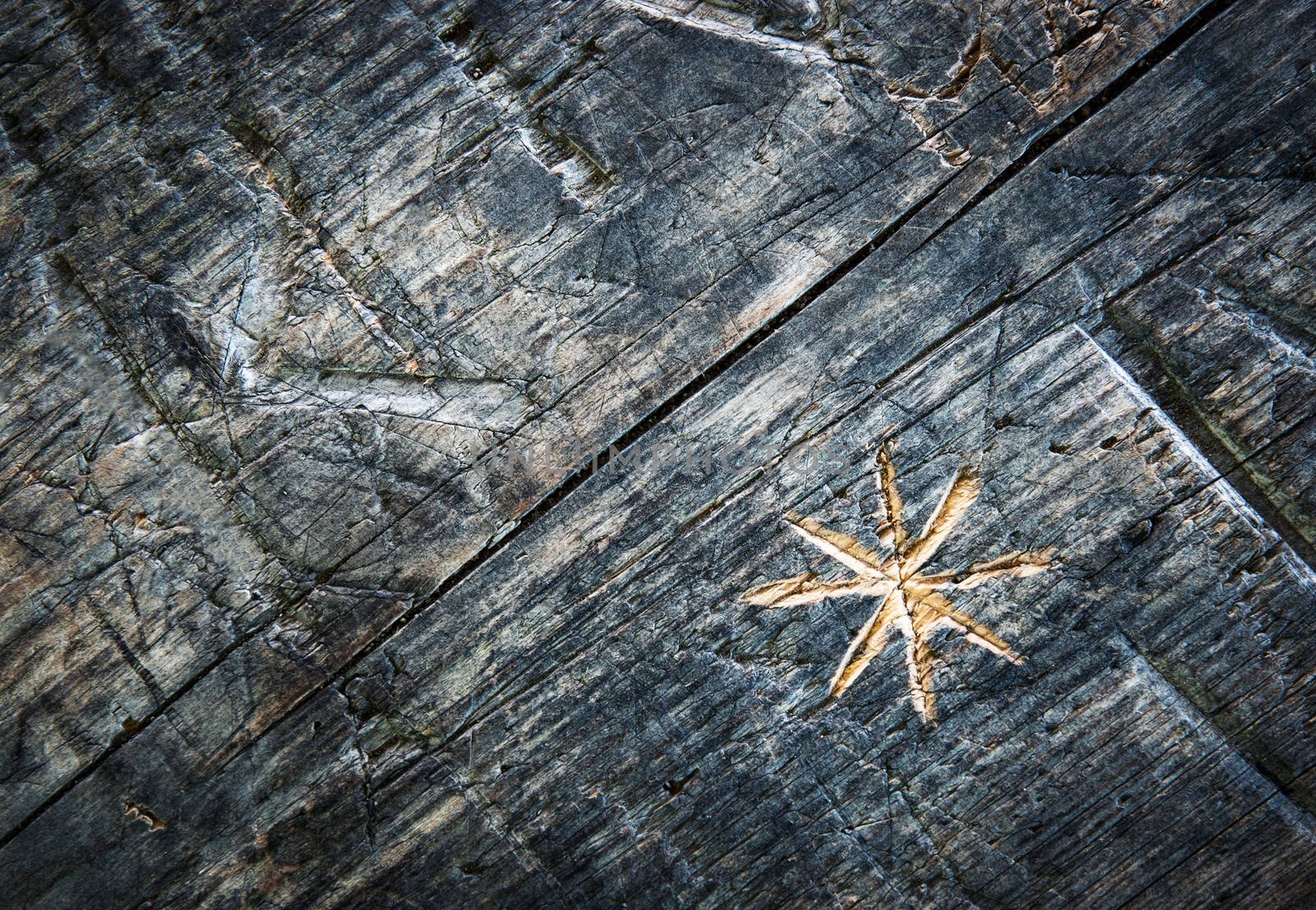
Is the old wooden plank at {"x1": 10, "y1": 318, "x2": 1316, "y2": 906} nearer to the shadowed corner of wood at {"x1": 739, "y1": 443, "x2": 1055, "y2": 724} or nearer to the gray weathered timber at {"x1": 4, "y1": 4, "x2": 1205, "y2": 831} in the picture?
the shadowed corner of wood at {"x1": 739, "y1": 443, "x2": 1055, "y2": 724}

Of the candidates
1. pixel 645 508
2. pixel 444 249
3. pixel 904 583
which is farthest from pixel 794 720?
pixel 444 249

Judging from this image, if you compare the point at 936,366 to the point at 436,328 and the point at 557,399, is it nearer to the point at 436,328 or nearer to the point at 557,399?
the point at 557,399

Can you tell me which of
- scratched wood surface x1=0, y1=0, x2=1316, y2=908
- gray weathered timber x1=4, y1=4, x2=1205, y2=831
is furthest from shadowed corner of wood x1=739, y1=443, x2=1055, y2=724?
gray weathered timber x1=4, y1=4, x2=1205, y2=831

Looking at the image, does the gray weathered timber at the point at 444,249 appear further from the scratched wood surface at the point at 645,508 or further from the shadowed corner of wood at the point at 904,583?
the shadowed corner of wood at the point at 904,583

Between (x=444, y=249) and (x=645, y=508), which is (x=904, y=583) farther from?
(x=444, y=249)

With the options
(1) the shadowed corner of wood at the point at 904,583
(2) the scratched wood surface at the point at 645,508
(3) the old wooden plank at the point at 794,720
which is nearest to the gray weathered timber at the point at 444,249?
(2) the scratched wood surface at the point at 645,508

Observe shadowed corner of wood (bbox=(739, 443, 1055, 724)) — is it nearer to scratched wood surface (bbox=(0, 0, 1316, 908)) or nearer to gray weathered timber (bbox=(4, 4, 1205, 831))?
scratched wood surface (bbox=(0, 0, 1316, 908))

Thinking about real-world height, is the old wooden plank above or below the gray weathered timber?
below
